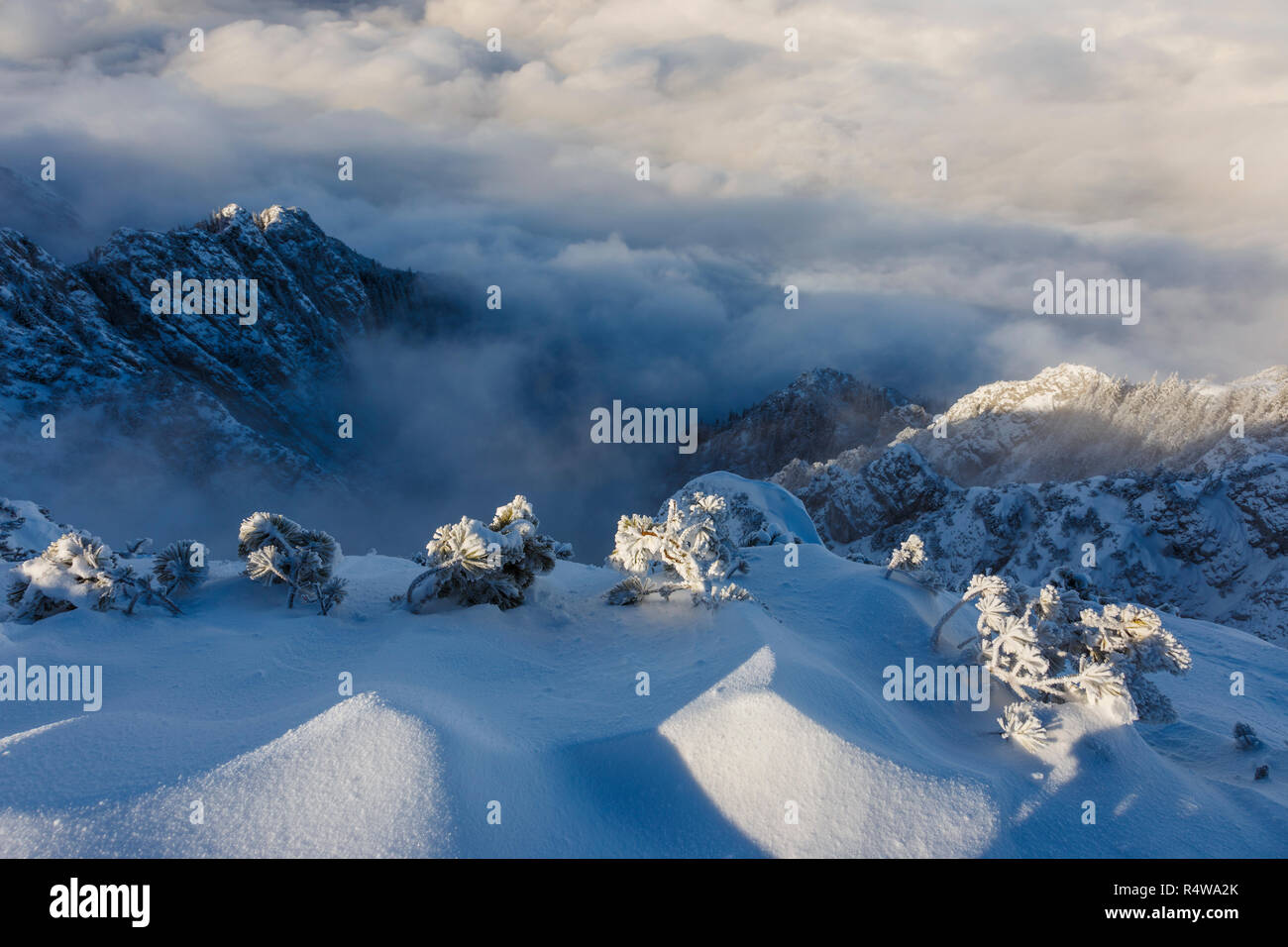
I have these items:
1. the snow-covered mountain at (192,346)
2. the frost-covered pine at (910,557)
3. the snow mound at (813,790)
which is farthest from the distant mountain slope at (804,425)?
the snow mound at (813,790)

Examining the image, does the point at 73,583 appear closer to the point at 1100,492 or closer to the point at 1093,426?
the point at 1100,492

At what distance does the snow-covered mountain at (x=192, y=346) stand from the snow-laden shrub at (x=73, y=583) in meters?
87.3

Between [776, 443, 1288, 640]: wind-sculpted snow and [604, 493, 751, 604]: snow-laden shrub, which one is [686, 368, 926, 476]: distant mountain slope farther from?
[604, 493, 751, 604]: snow-laden shrub

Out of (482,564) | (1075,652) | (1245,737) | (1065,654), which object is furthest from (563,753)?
(1245,737)

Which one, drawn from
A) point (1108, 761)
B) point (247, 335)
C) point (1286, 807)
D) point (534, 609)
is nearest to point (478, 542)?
point (534, 609)

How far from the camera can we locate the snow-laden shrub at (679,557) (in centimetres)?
1128

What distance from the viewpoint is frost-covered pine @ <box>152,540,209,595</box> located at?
11.6m

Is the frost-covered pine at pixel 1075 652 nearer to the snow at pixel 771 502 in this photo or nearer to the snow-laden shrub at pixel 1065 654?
the snow-laden shrub at pixel 1065 654

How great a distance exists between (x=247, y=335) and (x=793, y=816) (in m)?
140

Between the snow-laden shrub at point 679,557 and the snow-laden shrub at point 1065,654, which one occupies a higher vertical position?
the snow-laden shrub at point 679,557

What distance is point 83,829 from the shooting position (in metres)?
5.15

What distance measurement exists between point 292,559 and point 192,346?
397 feet

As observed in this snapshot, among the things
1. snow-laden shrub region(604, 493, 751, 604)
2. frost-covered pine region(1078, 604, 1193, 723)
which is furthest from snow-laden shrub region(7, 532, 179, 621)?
frost-covered pine region(1078, 604, 1193, 723)

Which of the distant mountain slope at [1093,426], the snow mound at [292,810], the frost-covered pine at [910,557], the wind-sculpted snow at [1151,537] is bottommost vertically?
the wind-sculpted snow at [1151,537]
